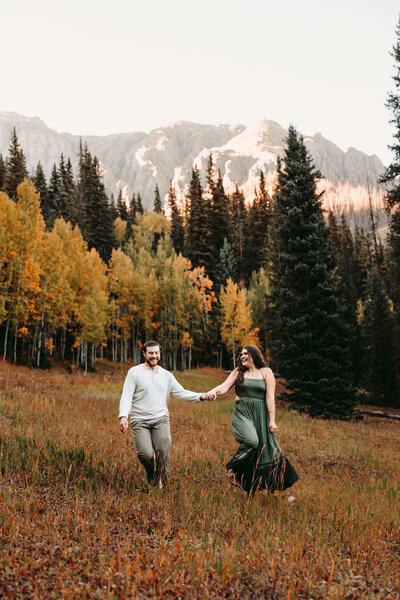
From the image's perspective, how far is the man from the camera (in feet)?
19.4

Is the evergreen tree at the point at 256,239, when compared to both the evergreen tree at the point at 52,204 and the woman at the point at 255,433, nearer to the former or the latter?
the evergreen tree at the point at 52,204

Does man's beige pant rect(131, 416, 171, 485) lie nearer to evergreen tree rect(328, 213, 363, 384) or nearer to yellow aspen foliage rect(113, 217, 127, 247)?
evergreen tree rect(328, 213, 363, 384)

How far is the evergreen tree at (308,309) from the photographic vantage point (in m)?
20.2

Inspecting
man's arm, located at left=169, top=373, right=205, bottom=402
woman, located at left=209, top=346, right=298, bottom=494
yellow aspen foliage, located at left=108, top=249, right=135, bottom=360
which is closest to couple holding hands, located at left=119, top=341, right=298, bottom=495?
woman, located at left=209, top=346, right=298, bottom=494

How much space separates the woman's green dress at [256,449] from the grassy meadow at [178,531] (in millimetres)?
280

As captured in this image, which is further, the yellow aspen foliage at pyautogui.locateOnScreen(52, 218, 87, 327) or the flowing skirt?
the yellow aspen foliage at pyautogui.locateOnScreen(52, 218, 87, 327)

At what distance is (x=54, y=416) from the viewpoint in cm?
1194

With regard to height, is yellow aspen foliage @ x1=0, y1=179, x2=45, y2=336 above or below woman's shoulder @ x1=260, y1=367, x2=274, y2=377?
above

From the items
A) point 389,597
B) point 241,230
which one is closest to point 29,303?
point 389,597

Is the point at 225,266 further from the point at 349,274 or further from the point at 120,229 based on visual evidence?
the point at 120,229

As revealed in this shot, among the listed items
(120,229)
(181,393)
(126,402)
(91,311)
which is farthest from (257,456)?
(120,229)

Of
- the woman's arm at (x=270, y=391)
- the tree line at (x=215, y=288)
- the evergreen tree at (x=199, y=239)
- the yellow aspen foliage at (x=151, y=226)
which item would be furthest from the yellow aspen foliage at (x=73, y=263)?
the yellow aspen foliage at (x=151, y=226)

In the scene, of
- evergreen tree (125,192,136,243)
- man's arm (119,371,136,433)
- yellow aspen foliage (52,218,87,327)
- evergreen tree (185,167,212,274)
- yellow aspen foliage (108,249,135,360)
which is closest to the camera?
man's arm (119,371,136,433)

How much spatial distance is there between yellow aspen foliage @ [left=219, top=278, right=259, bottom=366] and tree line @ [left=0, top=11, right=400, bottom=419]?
0.16 metres
